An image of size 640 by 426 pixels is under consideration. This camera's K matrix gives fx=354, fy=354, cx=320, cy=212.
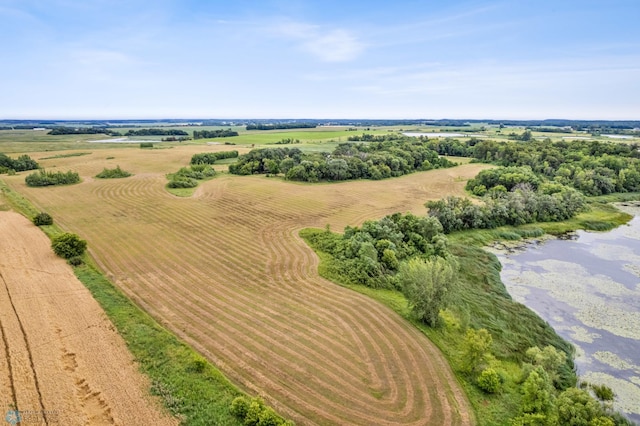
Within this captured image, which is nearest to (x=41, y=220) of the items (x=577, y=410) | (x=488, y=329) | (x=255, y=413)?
(x=255, y=413)

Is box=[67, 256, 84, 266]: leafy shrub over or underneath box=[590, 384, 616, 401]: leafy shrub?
over

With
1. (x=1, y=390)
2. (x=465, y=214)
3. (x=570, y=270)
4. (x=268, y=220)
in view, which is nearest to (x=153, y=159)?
(x=268, y=220)

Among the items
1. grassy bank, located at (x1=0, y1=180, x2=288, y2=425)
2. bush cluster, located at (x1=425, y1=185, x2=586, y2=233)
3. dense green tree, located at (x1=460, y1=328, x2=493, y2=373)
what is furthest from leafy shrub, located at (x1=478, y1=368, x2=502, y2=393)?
bush cluster, located at (x1=425, y1=185, x2=586, y2=233)

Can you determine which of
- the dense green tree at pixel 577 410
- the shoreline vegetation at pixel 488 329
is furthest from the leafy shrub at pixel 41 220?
the dense green tree at pixel 577 410

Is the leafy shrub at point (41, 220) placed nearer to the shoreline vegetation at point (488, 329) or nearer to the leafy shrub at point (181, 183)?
the leafy shrub at point (181, 183)

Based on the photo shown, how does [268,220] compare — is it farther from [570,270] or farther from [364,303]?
[570,270]

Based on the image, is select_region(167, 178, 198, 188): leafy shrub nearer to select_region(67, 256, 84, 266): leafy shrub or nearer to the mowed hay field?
the mowed hay field
